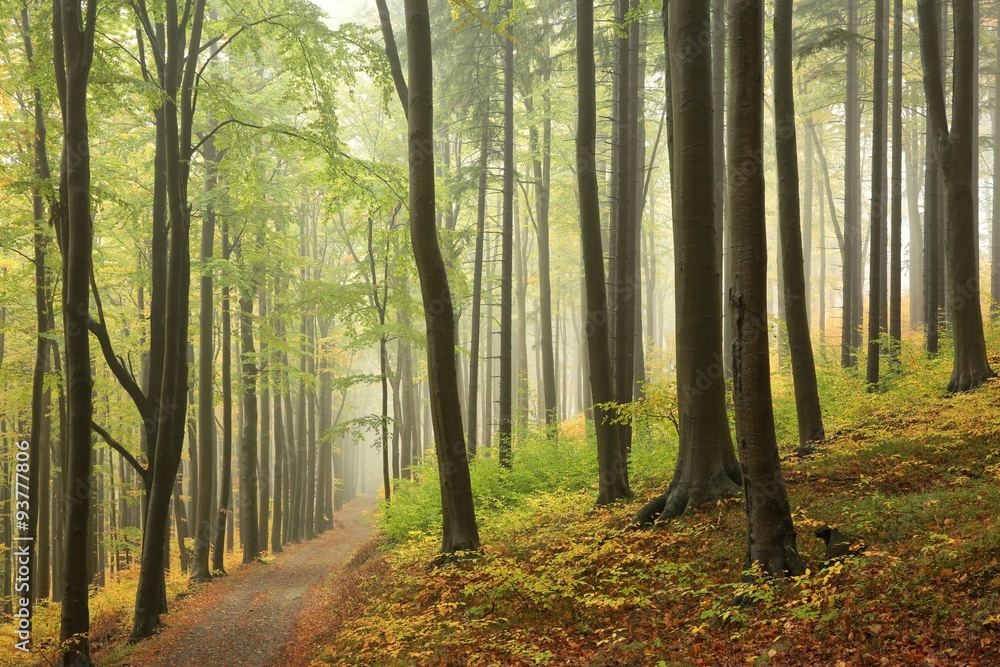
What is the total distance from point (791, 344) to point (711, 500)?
395cm

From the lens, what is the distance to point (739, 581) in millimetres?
6191

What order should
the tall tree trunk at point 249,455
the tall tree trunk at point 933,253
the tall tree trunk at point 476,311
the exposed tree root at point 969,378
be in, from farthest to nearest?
the tall tree trunk at point 249,455 < the tall tree trunk at point 476,311 < the tall tree trunk at point 933,253 < the exposed tree root at point 969,378

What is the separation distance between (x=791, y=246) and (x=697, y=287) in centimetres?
373

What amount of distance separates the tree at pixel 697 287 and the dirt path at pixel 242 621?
604 centimetres

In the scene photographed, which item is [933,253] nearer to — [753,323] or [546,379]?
[546,379]

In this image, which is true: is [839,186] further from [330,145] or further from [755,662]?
[755,662]

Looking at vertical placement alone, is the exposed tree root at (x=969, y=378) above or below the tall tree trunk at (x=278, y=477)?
above

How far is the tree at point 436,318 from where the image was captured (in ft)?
30.9

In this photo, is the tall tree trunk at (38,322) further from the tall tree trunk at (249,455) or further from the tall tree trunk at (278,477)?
the tall tree trunk at (278,477)

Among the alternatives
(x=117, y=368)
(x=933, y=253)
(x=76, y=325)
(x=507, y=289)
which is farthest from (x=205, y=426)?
(x=933, y=253)

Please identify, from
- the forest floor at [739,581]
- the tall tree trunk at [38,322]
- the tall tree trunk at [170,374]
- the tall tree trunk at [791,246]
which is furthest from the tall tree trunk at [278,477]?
the tall tree trunk at [791,246]

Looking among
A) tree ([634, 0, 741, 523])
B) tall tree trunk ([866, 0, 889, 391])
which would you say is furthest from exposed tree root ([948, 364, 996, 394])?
tree ([634, 0, 741, 523])

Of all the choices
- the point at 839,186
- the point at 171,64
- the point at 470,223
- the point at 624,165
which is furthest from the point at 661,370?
the point at 171,64

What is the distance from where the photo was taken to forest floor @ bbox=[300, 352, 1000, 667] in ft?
16.0
